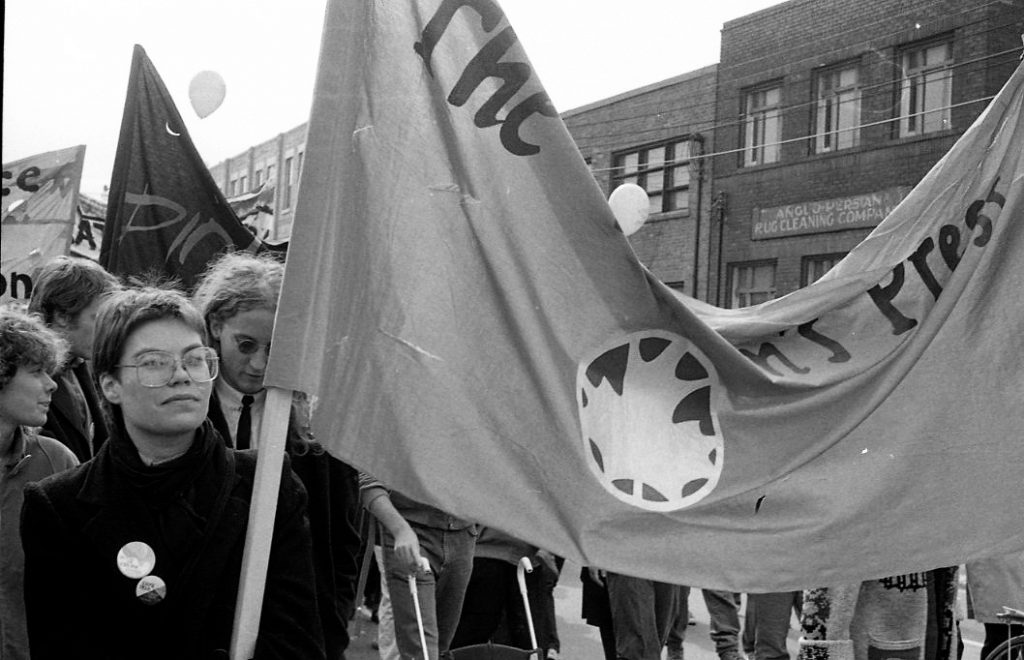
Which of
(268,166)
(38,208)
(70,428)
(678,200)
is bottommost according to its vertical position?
(70,428)

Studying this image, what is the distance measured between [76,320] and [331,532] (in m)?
1.52

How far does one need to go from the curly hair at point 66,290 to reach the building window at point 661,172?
1940 cm

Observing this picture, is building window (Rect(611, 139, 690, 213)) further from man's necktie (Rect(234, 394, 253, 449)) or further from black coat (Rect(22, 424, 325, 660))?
black coat (Rect(22, 424, 325, 660))

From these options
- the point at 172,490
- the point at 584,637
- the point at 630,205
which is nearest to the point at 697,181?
the point at 630,205

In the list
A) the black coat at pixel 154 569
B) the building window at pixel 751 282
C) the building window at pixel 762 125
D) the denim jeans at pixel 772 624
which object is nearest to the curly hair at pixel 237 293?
the black coat at pixel 154 569

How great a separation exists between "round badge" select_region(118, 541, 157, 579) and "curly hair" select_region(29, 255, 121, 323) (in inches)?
79.0

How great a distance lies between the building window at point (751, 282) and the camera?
22.8m

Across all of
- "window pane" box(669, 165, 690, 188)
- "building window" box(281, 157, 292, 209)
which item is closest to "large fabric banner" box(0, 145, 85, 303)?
"window pane" box(669, 165, 690, 188)

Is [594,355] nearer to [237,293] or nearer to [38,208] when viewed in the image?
[237,293]

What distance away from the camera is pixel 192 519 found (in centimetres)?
239

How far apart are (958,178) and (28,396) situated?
266 cm

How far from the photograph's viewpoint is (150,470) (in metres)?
2.42

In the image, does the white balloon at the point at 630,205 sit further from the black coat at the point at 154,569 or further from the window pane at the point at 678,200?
the window pane at the point at 678,200

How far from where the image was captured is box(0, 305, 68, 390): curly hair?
337 cm
